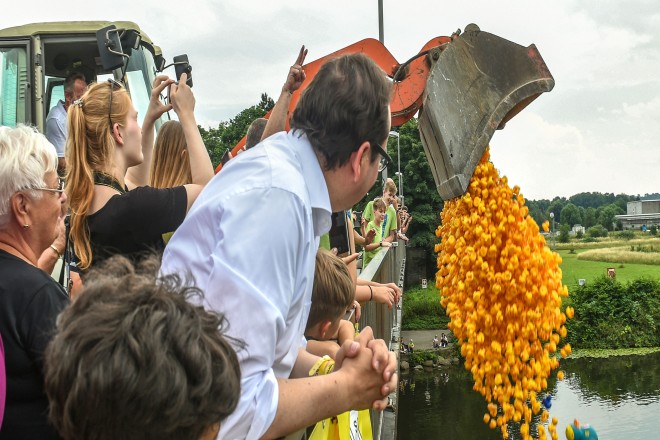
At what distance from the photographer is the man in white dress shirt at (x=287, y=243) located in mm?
1715

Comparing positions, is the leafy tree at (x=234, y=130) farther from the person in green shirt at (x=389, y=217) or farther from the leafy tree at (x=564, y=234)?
the leafy tree at (x=564, y=234)

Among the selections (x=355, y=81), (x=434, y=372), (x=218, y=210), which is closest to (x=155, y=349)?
(x=218, y=210)

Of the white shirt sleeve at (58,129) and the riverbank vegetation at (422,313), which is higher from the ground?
the white shirt sleeve at (58,129)

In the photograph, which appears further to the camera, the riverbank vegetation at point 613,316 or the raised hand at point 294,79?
the riverbank vegetation at point 613,316

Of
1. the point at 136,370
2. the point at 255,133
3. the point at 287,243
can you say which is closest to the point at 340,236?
the point at 255,133

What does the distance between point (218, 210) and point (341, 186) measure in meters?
0.45

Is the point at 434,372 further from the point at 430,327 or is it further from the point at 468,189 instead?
the point at 468,189

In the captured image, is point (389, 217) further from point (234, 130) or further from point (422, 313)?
point (234, 130)

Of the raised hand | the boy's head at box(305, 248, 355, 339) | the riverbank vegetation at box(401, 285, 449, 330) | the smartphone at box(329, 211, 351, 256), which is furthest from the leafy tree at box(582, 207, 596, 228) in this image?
the boy's head at box(305, 248, 355, 339)

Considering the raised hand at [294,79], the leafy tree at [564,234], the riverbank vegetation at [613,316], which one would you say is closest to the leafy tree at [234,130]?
the riverbank vegetation at [613,316]

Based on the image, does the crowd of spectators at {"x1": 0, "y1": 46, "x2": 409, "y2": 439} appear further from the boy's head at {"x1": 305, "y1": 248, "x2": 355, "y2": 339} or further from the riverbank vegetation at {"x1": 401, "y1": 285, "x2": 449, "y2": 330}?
the riverbank vegetation at {"x1": 401, "y1": 285, "x2": 449, "y2": 330}

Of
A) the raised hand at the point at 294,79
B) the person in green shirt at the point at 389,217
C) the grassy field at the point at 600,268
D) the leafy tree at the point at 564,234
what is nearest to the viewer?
the raised hand at the point at 294,79

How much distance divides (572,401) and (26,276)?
43847 millimetres

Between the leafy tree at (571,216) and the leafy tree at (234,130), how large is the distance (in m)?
63.0
